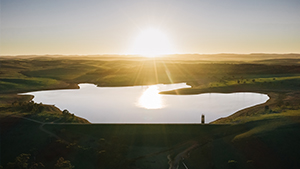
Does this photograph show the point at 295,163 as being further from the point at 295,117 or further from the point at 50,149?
the point at 50,149

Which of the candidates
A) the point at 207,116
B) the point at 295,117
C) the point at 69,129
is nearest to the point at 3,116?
the point at 69,129

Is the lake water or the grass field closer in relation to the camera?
the grass field

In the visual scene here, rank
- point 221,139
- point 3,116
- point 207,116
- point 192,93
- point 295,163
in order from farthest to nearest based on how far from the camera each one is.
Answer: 1. point 192,93
2. point 207,116
3. point 3,116
4. point 221,139
5. point 295,163

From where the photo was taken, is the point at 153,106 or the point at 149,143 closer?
the point at 149,143

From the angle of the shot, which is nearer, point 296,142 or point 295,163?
point 295,163

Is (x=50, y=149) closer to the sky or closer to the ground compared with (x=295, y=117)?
closer to the ground

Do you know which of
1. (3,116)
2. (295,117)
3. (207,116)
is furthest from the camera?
(207,116)

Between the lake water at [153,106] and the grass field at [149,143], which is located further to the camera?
the lake water at [153,106]
